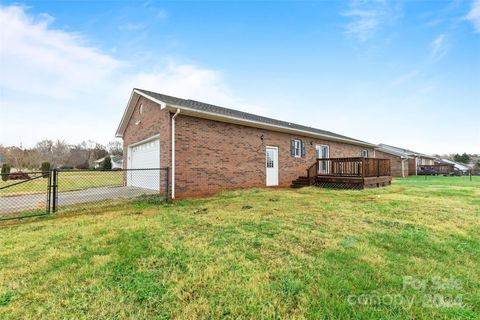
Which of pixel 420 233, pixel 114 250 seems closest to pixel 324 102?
pixel 420 233

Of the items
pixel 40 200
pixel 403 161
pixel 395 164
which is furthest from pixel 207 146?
pixel 403 161

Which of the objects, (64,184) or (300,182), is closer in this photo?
(300,182)

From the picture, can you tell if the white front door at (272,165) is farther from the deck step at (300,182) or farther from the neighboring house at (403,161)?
the neighboring house at (403,161)

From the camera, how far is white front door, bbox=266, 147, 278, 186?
450 inches

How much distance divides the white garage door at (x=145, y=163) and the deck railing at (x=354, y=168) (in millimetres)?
8122

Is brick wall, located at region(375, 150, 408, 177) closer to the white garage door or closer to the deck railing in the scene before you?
the deck railing

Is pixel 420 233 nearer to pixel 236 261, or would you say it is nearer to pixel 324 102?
pixel 236 261

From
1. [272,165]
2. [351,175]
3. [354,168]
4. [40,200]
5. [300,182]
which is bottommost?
[40,200]

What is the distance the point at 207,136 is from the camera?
9016 millimetres

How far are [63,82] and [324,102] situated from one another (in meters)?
16.8

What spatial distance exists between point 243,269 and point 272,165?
932 cm

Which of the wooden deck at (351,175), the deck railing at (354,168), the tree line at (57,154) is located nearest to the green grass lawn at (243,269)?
the wooden deck at (351,175)

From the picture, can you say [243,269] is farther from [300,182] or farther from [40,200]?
[300,182]

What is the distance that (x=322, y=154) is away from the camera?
14.8 metres
